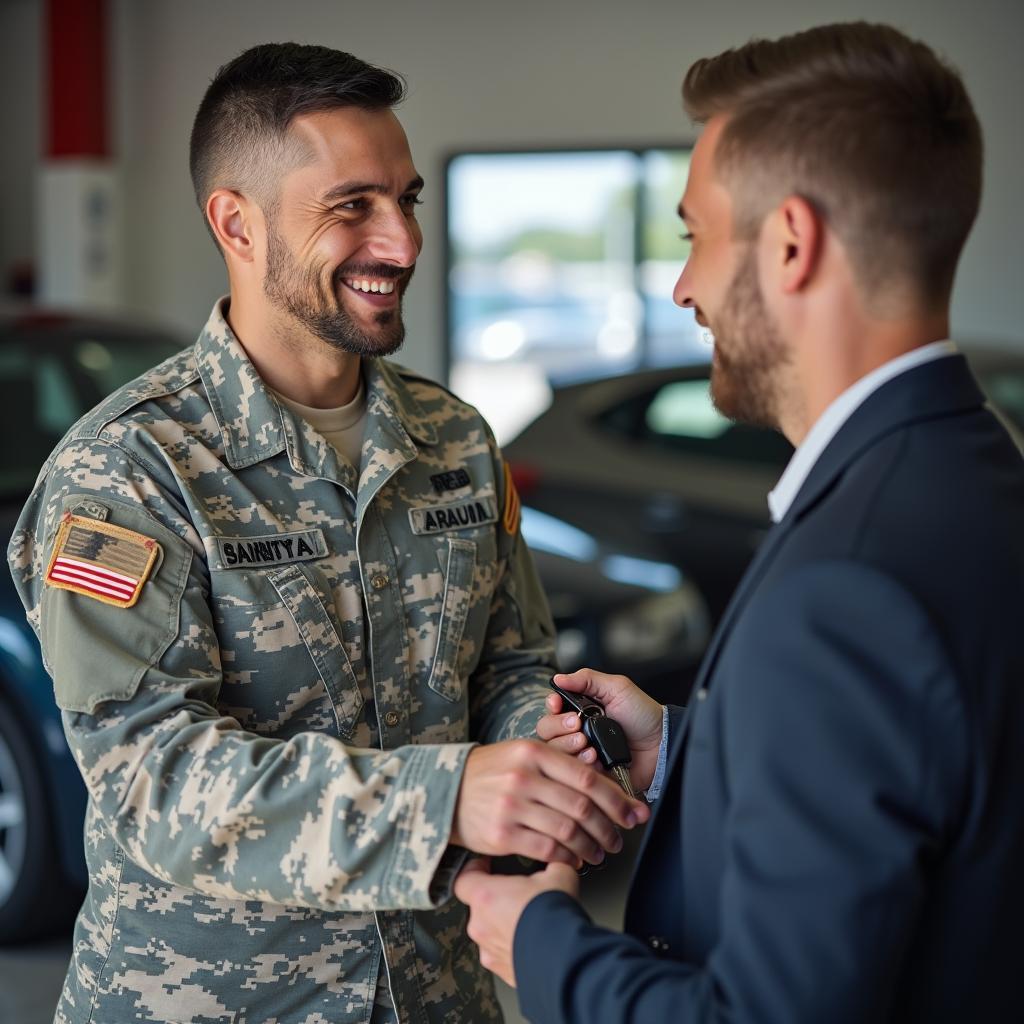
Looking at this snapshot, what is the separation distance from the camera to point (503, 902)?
1246mm

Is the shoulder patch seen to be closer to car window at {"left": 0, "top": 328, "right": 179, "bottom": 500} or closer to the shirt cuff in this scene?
the shirt cuff

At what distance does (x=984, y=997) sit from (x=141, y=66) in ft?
31.9

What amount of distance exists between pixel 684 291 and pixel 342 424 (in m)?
0.64

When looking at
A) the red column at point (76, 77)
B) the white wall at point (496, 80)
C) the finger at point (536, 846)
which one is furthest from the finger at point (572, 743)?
the red column at point (76, 77)

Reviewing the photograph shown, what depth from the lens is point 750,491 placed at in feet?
15.1

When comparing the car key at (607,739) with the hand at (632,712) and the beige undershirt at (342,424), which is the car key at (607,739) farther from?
the beige undershirt at (342,424)

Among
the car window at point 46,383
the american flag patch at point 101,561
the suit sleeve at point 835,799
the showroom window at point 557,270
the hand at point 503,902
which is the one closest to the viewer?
the suit sleeve at point 835,799

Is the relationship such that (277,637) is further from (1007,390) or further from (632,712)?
(1007,390)

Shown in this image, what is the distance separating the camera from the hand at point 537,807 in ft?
4.42

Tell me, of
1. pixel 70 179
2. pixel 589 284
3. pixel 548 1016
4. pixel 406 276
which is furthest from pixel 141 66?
pixel 548 1016

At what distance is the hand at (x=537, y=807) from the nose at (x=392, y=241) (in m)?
0.64

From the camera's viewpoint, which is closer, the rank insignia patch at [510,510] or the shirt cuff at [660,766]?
the shirt cuff at [660,766]

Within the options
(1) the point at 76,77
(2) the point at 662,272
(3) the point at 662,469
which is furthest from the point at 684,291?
(1) the point at 76,77

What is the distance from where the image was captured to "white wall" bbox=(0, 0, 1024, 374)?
25.6ft
